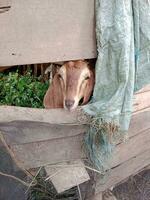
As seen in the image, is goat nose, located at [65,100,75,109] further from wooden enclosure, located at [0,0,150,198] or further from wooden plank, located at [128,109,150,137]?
wooden plank, located at [128,109,150,137]

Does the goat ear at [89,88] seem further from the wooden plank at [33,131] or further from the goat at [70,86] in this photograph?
the wooden plank at [33,131]

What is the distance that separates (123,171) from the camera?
332 cm

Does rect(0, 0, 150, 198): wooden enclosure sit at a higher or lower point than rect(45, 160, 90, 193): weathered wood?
higher

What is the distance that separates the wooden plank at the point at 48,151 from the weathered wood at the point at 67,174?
0.14ft

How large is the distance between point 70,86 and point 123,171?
3.71ft

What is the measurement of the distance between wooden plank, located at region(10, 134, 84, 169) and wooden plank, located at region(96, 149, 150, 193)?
0.42 metres

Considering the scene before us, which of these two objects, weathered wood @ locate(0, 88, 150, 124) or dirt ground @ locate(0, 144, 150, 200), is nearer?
weathered wood @ locate(0, 88, 150, 124)

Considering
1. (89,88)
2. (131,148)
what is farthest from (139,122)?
(89,88)

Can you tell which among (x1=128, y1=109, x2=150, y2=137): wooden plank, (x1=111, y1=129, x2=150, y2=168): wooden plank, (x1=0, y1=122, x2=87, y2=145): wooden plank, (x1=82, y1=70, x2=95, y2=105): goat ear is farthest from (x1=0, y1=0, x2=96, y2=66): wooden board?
(x1=111, y1=129, x2=150, y2=168): wooden plank

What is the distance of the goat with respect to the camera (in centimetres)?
253

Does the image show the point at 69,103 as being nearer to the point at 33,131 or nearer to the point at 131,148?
the point at 33,131

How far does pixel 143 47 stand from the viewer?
2707 mm

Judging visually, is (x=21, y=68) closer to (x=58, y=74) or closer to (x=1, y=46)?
(x=58, y=74)

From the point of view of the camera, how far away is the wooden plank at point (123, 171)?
315 centimetres
